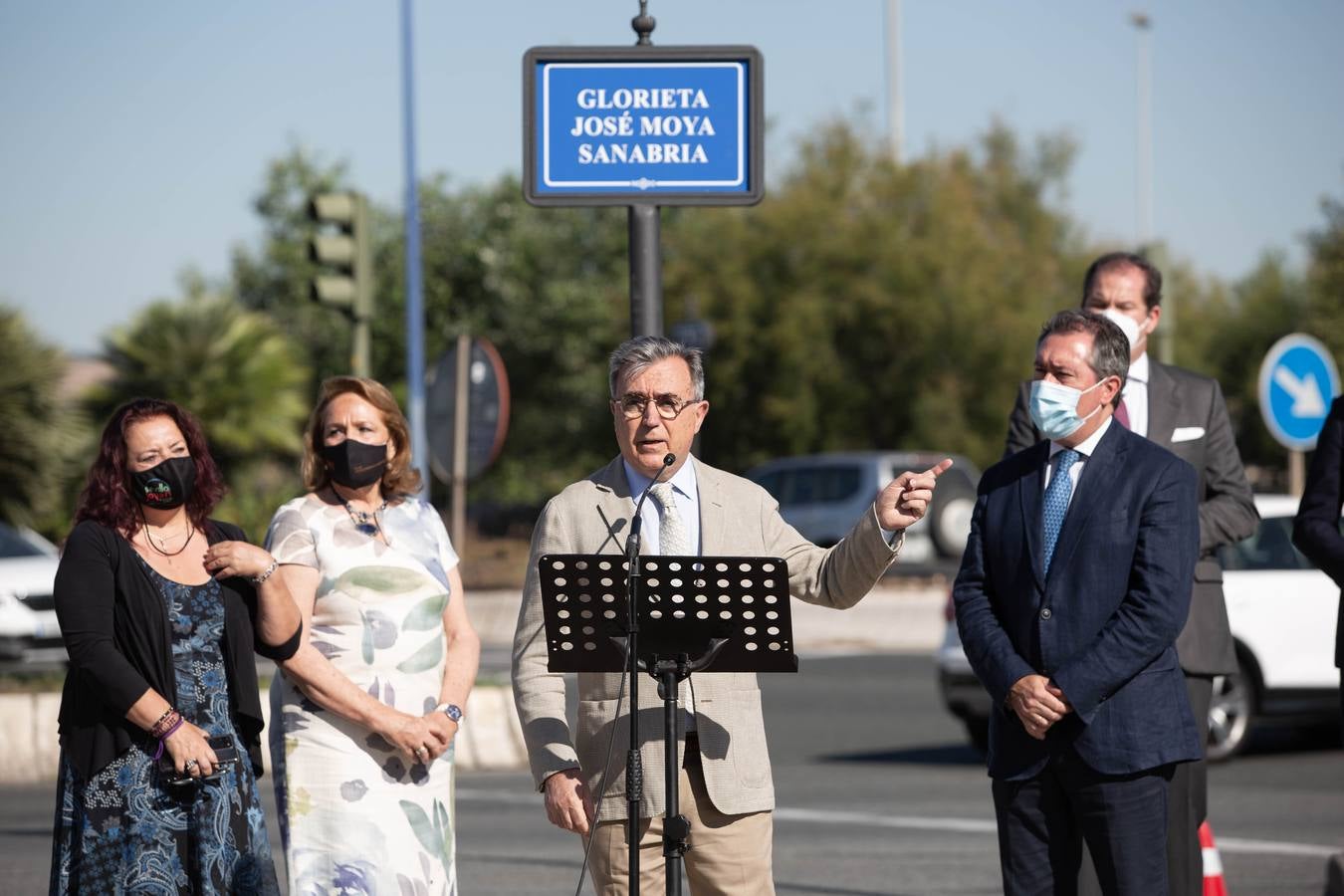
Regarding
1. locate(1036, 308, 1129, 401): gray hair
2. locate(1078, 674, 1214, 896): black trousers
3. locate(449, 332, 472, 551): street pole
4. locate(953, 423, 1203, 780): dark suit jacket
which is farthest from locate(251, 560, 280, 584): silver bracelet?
locate(449, 332, 472, 551): street pole

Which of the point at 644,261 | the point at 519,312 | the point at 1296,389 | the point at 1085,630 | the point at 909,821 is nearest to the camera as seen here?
the point at 1085,630

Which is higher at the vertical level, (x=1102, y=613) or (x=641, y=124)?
(x=641, y=124)

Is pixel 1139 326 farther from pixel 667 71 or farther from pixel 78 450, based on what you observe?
pixel 78 450

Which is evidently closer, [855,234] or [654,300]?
[654,300]

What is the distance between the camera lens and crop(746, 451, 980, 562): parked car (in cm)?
2925

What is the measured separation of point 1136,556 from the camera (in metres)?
5.16

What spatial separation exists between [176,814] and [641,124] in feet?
9.50

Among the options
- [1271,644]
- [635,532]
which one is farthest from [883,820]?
[635,532]

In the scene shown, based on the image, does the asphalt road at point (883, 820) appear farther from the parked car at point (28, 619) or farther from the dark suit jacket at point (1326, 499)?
the parked car at point (28, 619)

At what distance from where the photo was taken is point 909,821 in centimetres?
1041

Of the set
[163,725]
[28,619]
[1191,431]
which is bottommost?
[28,619]

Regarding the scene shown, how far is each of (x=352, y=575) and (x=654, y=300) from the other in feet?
6.41

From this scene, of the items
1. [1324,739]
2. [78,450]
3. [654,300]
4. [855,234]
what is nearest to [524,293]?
[855,234]

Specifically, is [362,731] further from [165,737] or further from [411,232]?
[411,232]
